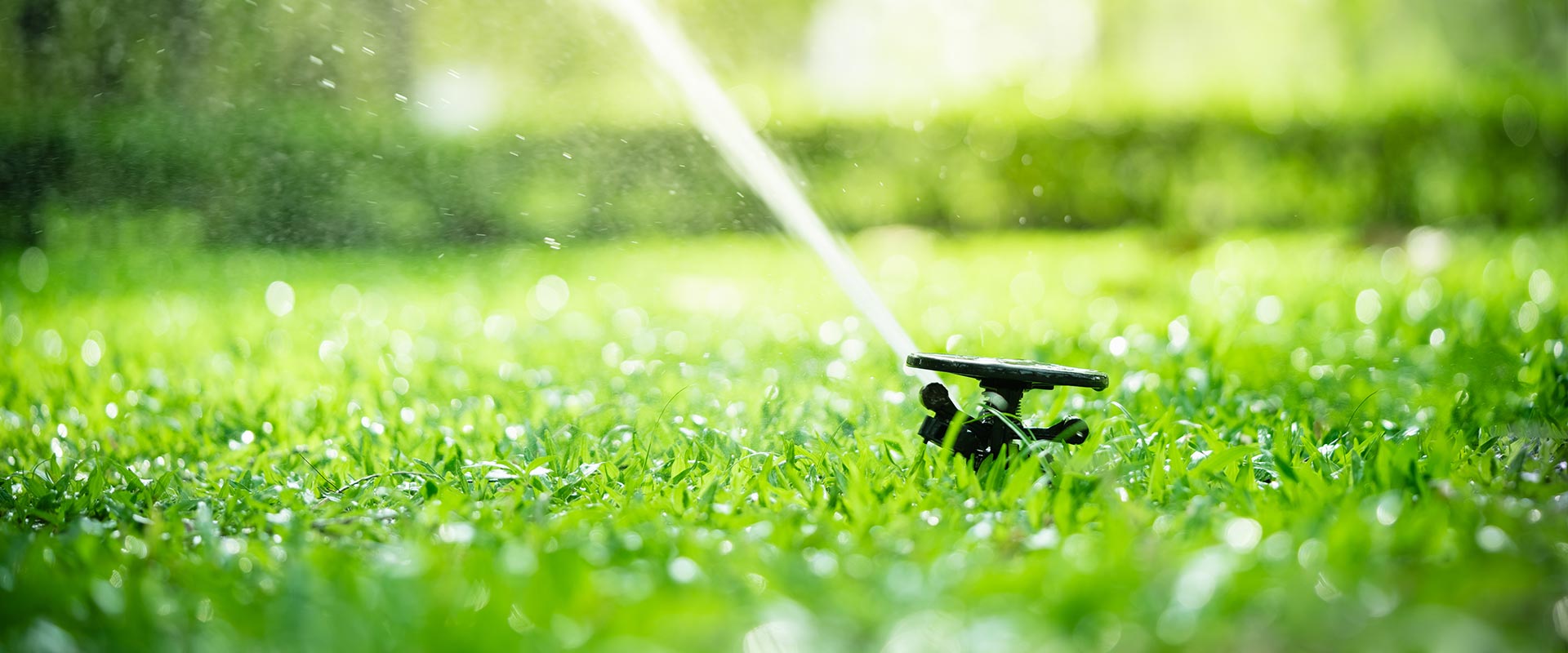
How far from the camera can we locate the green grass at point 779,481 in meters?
1.40

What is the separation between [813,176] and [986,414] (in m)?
6.91

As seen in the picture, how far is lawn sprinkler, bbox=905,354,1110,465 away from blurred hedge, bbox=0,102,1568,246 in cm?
576

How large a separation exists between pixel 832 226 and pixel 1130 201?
7.11ft

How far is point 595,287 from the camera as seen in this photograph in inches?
246

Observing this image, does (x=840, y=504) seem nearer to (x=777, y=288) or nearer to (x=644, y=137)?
(x=777, y=288)

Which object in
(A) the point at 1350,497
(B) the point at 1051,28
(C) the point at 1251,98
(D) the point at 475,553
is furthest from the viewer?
(B) the point at 1051,28

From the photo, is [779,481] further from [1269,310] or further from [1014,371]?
[1269,310]

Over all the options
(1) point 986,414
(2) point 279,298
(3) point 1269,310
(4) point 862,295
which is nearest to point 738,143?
→ (4) point 862,295

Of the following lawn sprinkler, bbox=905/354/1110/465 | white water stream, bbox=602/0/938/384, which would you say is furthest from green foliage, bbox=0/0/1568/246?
lawn sprinkler, bbox=905/354/1110/465

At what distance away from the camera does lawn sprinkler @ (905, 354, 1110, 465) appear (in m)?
2.17

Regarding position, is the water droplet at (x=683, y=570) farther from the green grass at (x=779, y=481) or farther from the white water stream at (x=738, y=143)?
the white water stream at (x=738, y=143)

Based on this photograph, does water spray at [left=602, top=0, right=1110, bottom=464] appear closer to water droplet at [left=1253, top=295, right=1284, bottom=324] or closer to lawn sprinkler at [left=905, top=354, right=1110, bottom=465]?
lawn sprinkler at [left=905, top=354, right=1110, bottom=465]

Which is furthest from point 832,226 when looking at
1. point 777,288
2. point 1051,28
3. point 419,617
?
point 1051,28

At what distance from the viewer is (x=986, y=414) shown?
2316 millimetres
